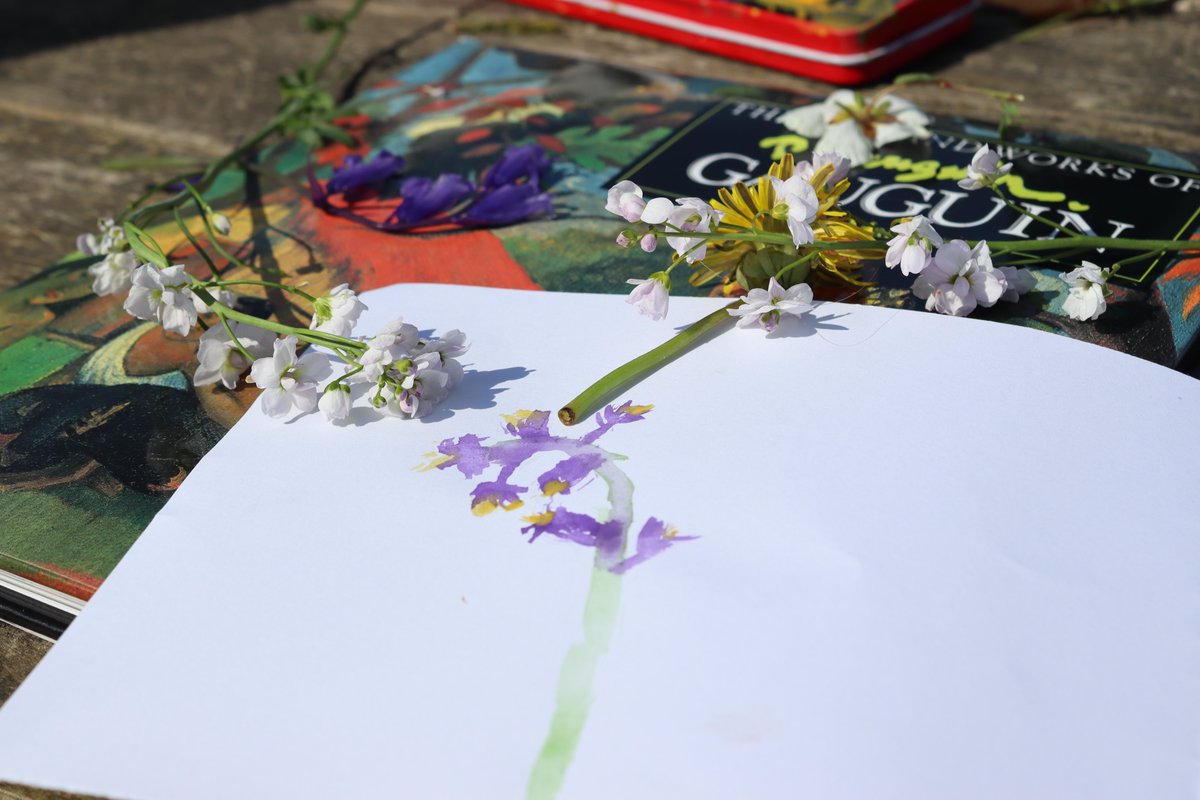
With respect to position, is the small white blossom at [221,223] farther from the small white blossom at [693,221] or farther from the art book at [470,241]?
the small white blossom at [693,221]

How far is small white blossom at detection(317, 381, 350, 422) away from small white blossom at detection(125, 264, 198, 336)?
0.10 metres

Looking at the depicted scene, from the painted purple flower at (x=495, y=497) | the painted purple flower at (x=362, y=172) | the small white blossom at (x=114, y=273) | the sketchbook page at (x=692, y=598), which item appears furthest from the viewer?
the painted purple flower at (x=362, y=172)

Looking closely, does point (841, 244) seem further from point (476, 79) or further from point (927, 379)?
point (476, 79)

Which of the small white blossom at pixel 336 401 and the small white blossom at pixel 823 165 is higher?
the small white blossom at pixel 823 165

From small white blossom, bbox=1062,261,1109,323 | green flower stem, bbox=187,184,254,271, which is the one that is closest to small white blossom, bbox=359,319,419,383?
green flower stem, bbox=187,184,254,271

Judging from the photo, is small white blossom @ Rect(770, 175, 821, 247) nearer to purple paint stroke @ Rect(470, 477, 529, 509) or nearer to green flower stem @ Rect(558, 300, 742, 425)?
green flower stem @ Rect(558, 300, 742, 425)

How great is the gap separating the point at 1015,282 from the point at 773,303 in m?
0.13

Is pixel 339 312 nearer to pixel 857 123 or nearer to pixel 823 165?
pixel 823 165

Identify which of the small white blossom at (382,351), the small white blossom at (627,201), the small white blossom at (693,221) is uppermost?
the small white blossom at (627,201)

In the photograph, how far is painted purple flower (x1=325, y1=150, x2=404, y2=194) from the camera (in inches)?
29.5

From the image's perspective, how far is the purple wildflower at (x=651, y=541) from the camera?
0.43 metres

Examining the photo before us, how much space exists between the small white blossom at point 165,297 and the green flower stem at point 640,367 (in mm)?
205

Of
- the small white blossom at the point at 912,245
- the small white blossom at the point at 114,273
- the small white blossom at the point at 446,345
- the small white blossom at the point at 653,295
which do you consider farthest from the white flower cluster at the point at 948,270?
the small white blossom at the point at 114,273

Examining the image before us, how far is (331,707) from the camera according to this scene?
39 cm
